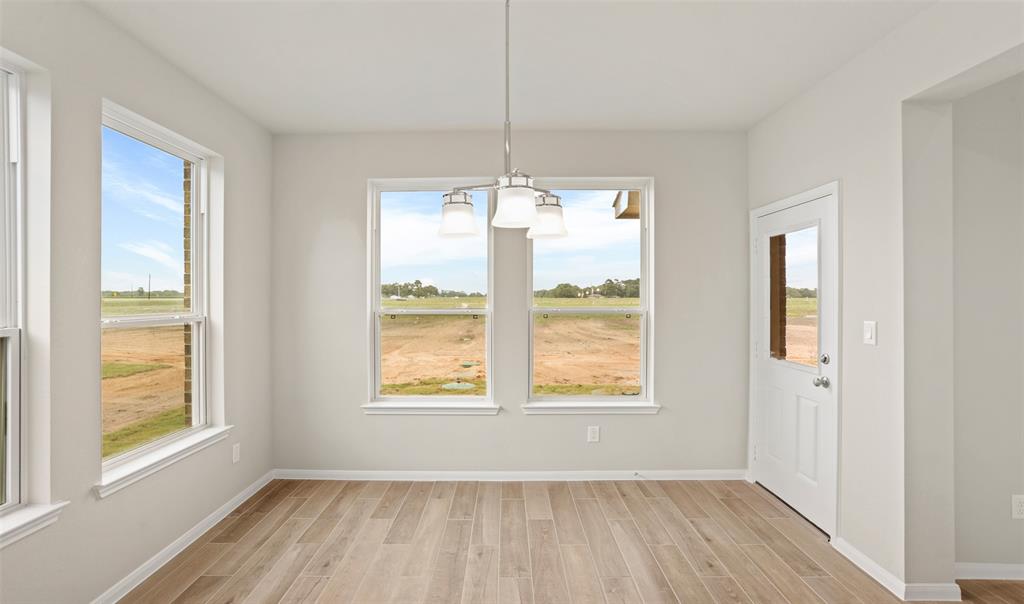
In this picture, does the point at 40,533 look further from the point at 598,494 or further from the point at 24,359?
the point at 598,494

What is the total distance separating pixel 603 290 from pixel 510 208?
240 centimetres

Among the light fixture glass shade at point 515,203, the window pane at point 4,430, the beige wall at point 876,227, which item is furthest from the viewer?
the beige wall at point 876,227

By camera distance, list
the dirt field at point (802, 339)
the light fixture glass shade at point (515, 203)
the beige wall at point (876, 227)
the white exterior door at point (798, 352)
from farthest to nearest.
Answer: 1. the dirt field at point (802, 339)
2. the white exterior door at point (798, 352)
3. the beige wall at point (876, 227)
4. the light fixture glass shade at point (515, 203)

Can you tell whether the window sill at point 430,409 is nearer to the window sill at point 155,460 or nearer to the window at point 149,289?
the window sill at point 155,460

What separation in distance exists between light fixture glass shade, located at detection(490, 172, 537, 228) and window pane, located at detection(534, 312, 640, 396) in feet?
7.43

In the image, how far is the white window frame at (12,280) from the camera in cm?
204

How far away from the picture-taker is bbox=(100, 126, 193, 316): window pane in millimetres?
2594

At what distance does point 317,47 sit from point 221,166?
1199 millimetres

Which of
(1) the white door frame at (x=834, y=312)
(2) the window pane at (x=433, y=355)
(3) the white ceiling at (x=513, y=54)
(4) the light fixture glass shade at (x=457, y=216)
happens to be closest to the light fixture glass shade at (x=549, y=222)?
(4) the light fixture glass shade at (x=457, y=216)

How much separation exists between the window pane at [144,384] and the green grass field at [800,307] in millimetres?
3872

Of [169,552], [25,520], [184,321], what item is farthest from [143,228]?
[169,552]

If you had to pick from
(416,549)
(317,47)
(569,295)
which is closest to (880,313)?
(569,295)

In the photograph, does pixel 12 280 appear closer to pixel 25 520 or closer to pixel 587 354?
pixel 25 520

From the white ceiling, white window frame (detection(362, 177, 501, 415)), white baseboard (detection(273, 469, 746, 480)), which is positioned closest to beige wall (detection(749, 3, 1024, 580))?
the white ceiling
